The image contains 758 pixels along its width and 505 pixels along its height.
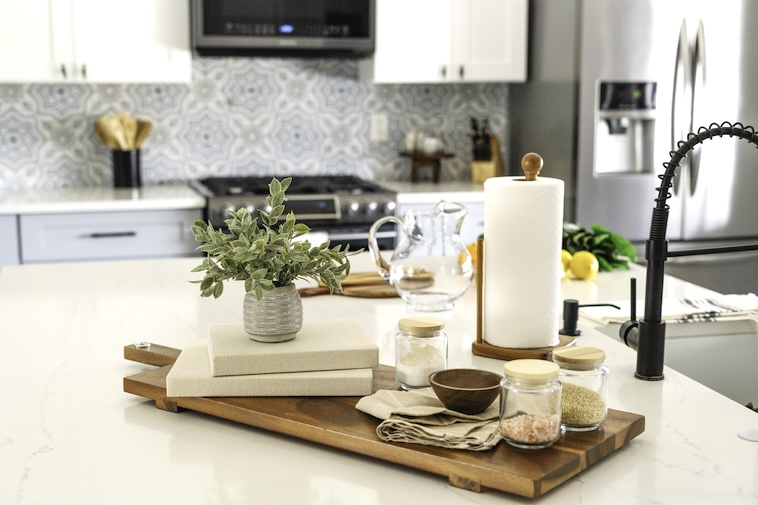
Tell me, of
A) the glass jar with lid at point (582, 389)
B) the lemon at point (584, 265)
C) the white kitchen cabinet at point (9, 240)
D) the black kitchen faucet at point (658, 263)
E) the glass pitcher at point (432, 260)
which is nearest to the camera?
the glass jar with lid at point (582, 389)

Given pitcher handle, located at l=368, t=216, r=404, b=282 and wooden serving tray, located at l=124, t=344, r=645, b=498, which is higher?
pitcher handle, located at l=368, t=216, r=404, b=282

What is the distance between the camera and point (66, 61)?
12.4 feet

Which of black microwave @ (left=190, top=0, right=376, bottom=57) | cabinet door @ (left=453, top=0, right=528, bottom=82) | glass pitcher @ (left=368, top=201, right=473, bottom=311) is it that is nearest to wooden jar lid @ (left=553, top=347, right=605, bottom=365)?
glass pitcher @ (left=368, top=201, right=473, bottom=311)

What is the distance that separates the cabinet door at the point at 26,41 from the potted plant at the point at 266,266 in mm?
2804

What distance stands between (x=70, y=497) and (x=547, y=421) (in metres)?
0.55

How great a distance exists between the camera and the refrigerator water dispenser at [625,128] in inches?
153

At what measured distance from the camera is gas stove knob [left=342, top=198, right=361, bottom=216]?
3.81 metres

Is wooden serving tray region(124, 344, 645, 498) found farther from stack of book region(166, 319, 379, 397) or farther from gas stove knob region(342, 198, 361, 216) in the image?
gas stove knob region(342, 198, 361, 216)

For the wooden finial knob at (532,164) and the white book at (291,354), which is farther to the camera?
the wooden finial knob at (532,164)

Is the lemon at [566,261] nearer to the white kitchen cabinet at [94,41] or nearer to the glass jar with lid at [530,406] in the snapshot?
the glass jar with lid at [530,406]

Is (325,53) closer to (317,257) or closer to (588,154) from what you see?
(588,154)

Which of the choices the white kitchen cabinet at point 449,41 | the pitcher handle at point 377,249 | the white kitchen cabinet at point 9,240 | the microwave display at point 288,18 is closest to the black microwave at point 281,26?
the microwave display at point 288,18

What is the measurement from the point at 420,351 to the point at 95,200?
8.99 ft

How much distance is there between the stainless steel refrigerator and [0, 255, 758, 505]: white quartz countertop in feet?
7.67
